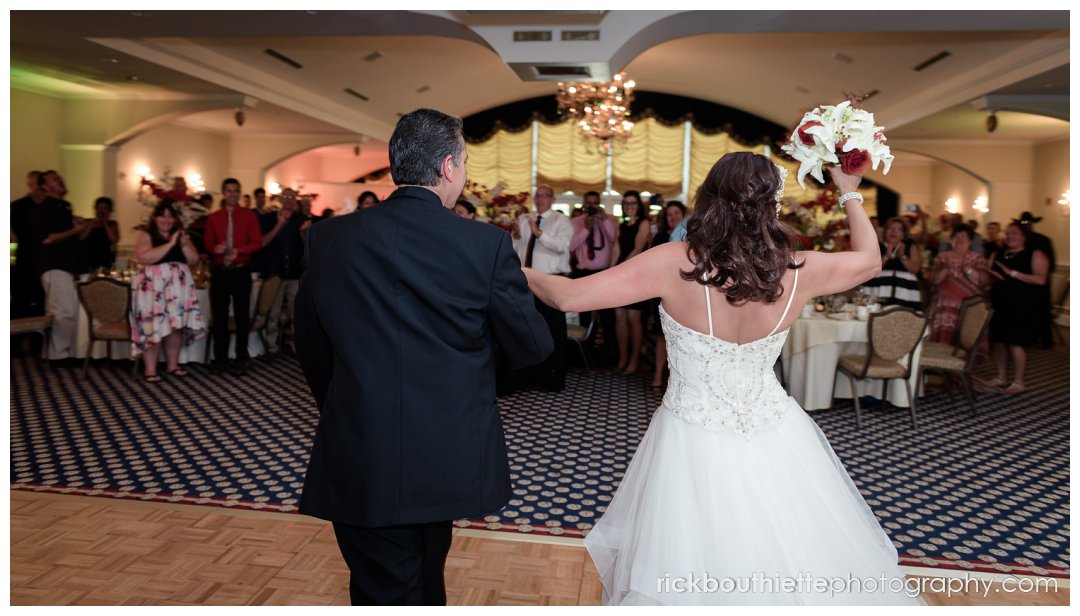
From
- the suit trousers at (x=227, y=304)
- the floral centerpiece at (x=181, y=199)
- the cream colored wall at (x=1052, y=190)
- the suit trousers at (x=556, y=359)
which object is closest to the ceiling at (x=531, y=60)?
the cream colored wall at (x=1052, y=190)

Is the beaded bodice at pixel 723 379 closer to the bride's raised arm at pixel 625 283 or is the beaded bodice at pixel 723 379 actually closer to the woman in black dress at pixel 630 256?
the bride's raised arm at pixel 625 283

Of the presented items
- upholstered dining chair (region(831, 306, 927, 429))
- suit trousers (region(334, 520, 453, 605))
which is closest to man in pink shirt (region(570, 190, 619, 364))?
upholstered dining chair (region(831, 306, 927, 429))

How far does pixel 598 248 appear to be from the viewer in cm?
746

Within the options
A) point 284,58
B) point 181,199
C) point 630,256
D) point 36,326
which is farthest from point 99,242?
point 630,256

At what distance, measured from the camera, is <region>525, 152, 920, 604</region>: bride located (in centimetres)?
191

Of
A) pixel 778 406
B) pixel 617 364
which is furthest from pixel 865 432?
pixel 778 406

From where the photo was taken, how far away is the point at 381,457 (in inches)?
66.4

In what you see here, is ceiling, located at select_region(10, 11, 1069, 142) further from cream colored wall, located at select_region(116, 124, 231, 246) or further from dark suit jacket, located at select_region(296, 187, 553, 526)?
dark suit jacket, located at select_region(296, 187, 553, 526)

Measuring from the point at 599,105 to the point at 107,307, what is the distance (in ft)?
25.6

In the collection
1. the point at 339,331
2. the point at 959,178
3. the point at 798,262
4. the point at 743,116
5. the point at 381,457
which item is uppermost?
the point at 743,116

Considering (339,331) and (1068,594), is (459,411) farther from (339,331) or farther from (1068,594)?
(1068,594)

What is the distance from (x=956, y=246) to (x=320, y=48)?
7580 millimetres

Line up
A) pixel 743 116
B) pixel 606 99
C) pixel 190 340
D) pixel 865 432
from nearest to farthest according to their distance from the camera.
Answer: pixel 865 432, pixel 190 340, pixel 606 99, pixel 743 116

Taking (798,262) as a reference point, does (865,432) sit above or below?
below
